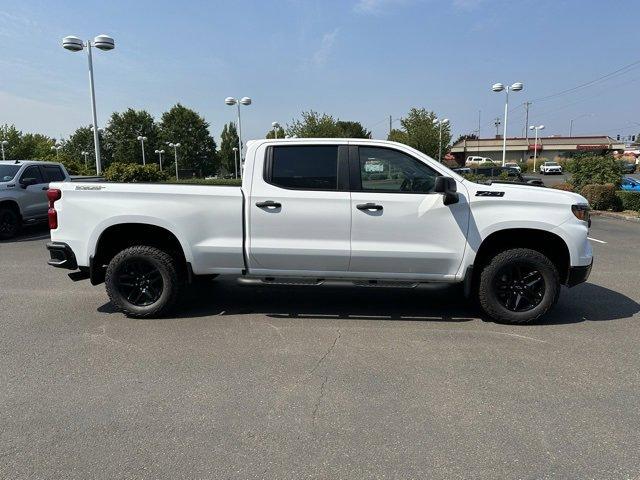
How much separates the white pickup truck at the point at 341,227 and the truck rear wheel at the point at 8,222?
747cm

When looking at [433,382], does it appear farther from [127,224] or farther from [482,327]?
[127,224]

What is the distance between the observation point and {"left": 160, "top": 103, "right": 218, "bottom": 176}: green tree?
86.9 m

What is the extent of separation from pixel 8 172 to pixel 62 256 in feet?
26.5

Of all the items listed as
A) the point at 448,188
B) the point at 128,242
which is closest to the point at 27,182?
the point at 128,242

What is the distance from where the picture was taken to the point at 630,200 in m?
16.3

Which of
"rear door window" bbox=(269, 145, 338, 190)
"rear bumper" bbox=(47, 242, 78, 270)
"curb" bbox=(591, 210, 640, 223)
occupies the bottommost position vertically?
"curb" bbox=(591, 210, 640, 223)

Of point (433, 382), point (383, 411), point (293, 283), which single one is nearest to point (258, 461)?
point (383, 411)

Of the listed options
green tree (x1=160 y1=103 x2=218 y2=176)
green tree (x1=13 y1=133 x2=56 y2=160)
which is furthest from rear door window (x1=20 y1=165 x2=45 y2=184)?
green tree (x1=160 y1=103 x2=218 y2=176)

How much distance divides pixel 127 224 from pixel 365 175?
2681mm

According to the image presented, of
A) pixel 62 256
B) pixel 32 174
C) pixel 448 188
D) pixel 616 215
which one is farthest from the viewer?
pixel 616 215

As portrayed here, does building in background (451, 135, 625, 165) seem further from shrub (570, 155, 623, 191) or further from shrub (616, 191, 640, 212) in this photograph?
shrub (616, 191, 640, 212)

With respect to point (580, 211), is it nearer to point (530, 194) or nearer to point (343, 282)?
point (530, 194)

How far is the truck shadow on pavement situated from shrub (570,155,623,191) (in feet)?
45.0

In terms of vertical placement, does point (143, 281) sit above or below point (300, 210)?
below
